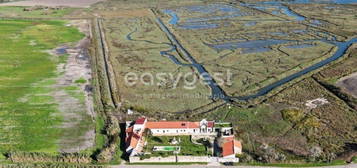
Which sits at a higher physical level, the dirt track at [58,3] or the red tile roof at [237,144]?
the dirt track at [58,3]

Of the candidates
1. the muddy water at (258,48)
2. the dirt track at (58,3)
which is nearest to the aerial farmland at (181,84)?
the muddy water at (258,48)

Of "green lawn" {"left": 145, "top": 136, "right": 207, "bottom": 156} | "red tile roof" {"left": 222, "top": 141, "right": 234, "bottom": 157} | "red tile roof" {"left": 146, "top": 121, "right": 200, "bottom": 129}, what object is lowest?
"green lawn" {"left": 145, "top": 136, "right": 207, "bottom": 156}

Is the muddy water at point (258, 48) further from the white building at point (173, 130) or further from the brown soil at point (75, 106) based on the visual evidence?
the brown soil at point (75, 106)

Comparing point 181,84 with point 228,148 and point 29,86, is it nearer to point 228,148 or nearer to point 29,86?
point 228,148

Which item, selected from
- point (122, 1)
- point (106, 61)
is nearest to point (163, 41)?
point (106, 61)

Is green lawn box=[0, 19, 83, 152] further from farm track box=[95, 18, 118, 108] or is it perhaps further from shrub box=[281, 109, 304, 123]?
shrub box=[281, 109, 304, 123]

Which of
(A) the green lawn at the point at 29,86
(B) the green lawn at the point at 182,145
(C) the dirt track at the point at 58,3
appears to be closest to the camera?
(B) the green lawn at the point at 182,145

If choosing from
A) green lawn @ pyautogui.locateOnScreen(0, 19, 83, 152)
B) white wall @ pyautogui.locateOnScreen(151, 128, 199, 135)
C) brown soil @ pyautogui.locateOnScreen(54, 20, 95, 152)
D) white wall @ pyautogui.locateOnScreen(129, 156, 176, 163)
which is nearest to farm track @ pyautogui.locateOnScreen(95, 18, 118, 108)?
brown soil @ pyautogui.locateOnScreen(54, 20, 95, 152)
